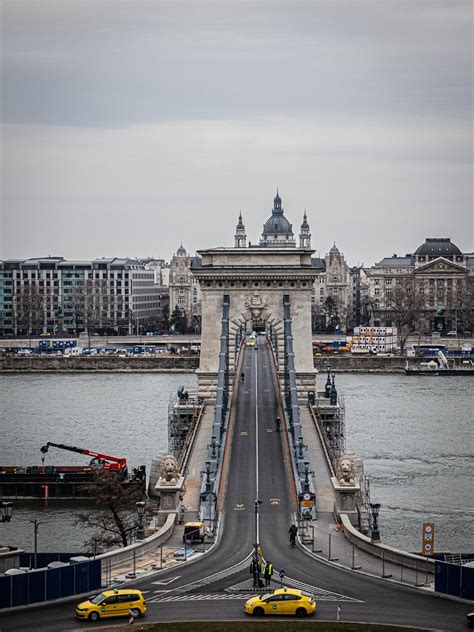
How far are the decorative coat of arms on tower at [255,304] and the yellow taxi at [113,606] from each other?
3964cm

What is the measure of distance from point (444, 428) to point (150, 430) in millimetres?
18189

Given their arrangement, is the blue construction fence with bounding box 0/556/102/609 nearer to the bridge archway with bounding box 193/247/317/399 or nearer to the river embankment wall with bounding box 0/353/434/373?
the bridge archway with bounding box 193/247/317/399

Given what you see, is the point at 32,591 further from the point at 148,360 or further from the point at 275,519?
the point at 148,360

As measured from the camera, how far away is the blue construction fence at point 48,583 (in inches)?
1344

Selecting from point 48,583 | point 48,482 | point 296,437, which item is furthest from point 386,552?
point 48,482

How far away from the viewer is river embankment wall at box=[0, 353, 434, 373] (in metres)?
141

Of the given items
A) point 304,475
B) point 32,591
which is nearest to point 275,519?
point 304,475

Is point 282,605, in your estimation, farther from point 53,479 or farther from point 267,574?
point 53,479

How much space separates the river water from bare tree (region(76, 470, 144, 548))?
93 cm

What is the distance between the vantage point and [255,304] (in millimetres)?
72562

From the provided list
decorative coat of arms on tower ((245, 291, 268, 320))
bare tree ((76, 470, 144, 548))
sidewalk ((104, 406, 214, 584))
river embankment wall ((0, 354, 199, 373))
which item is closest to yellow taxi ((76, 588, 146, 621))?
sidewalk ((104, 406, 214, 584))

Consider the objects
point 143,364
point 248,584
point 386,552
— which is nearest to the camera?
point 248,584

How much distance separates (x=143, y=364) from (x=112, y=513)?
8862cm

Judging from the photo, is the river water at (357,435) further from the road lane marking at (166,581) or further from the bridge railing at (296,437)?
the road lane marking at (166,581)
